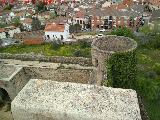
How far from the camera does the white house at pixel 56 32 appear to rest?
43.0 meters

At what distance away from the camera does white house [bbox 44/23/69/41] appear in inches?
1692

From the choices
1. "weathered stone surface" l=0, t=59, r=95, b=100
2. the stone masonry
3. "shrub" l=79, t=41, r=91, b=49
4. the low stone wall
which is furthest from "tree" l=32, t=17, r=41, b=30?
the stone masonry

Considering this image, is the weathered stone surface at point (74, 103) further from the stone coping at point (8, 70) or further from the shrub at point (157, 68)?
the shrub at point (157, 68)

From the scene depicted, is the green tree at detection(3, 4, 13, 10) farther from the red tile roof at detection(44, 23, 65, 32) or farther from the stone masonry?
the stone masonry

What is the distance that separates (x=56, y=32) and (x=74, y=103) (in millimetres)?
31125

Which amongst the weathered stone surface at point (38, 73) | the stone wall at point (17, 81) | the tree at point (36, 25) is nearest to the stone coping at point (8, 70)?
the weathered stone surface at point (38, 73)

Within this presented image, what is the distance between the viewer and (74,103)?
42.5 ft

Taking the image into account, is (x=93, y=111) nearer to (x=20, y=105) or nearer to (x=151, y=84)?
(x=20, y=105)

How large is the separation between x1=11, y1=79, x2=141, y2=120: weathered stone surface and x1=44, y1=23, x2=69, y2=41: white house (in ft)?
95.3

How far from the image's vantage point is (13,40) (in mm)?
41750

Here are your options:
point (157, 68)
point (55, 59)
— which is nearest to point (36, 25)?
point (157, 68)

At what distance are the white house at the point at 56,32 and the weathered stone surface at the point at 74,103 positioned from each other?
29051 millimetres

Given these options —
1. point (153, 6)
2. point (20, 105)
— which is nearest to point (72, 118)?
point (20, 105)

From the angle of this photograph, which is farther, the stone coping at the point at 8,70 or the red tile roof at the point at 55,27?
the red tile roof at the point at 55,27
